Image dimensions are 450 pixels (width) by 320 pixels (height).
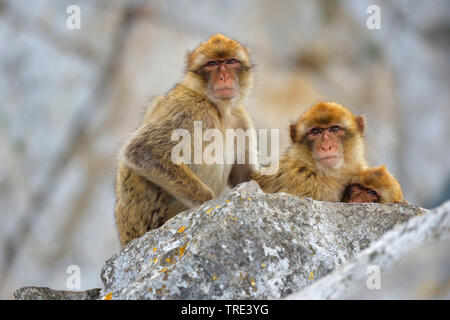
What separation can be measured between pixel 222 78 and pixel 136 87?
608 cm

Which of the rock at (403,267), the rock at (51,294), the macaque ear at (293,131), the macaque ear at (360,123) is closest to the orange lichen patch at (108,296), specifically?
the rock at (51,294)

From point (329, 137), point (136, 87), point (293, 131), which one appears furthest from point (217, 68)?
point (136, 87)

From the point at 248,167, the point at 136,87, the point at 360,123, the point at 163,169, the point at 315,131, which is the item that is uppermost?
the point at 136,87

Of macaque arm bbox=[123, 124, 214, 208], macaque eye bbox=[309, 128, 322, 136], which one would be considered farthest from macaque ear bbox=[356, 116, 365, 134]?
macaque arm bbox=[123, 124, 214, 208]

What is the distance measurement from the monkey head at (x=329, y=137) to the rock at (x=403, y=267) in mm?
1615

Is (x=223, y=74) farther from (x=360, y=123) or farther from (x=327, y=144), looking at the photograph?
(x=360, y=123)

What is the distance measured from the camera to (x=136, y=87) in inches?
380

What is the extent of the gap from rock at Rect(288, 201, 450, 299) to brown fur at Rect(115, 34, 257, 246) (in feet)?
4.76

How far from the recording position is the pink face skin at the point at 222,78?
376 cm

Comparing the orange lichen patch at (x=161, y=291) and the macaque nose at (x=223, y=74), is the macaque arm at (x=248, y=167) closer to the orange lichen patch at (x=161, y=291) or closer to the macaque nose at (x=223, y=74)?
the macaque nose at (x=223, y=74)

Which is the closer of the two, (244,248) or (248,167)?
(244,248)

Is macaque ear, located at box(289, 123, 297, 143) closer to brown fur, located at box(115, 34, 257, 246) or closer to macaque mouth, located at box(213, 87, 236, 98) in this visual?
brown fur, located at box(115, 34, 257, 246)

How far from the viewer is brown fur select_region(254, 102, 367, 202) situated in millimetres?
3908

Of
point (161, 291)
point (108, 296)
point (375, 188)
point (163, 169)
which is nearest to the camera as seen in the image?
point (161, 291)
